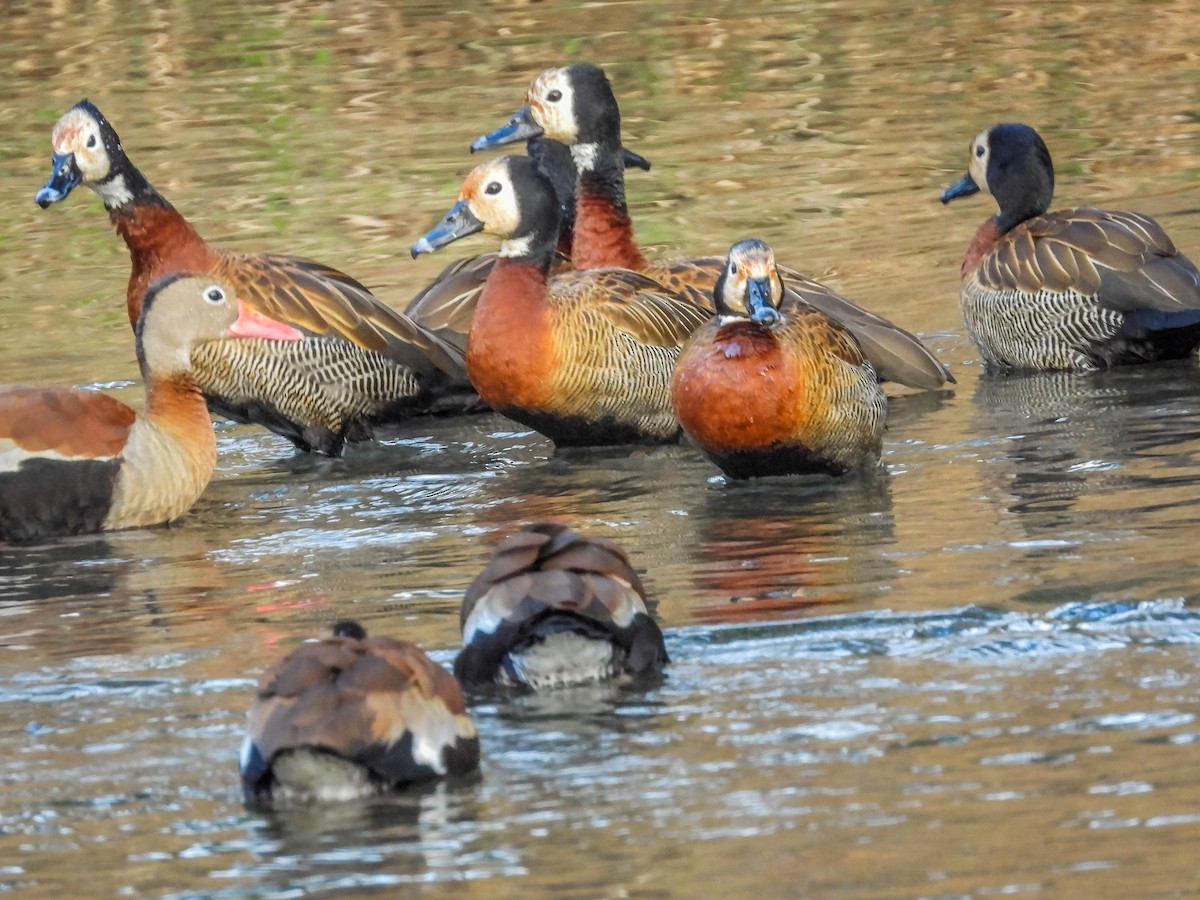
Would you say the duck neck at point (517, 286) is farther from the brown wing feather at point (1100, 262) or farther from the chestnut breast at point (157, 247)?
the brown wing feather at point (1100, 262)

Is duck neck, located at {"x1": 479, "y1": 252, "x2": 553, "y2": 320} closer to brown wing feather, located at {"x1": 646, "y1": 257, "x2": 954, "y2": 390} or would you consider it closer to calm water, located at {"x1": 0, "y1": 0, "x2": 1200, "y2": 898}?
calm water, located at {"x1": 0, "y1": 0, "x2": 1200, "y2": 898}

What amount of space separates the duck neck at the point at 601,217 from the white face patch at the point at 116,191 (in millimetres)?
2113

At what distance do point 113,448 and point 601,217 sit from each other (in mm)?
3065

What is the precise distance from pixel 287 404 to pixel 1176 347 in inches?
156

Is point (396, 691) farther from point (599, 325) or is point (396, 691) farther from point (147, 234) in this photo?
point (147, 234)

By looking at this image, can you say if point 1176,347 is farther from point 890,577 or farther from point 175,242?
point 175,242

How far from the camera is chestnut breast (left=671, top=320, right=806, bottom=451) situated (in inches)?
327

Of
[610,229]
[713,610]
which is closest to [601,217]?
[610,229]

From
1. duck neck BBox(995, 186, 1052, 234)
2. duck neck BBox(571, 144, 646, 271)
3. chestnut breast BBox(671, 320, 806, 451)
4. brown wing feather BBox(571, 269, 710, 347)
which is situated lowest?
chestnut breast BBox(671, 320, 806, 451)

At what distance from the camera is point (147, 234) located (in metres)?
10.3

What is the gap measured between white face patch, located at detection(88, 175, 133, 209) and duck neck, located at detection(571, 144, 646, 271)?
2113mm

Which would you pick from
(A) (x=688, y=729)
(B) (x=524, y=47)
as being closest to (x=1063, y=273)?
(A) (x=688, y=729)

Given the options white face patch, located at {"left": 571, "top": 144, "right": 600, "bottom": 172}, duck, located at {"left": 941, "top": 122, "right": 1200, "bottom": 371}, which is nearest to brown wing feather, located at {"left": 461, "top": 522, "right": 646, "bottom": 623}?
duck, located at {"left": 941, "top": 122, "right": 1200, "bottom": 371}

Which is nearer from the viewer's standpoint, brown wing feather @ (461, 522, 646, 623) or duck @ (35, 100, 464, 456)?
brown wing feather @ (461, 522, 646, 623)
